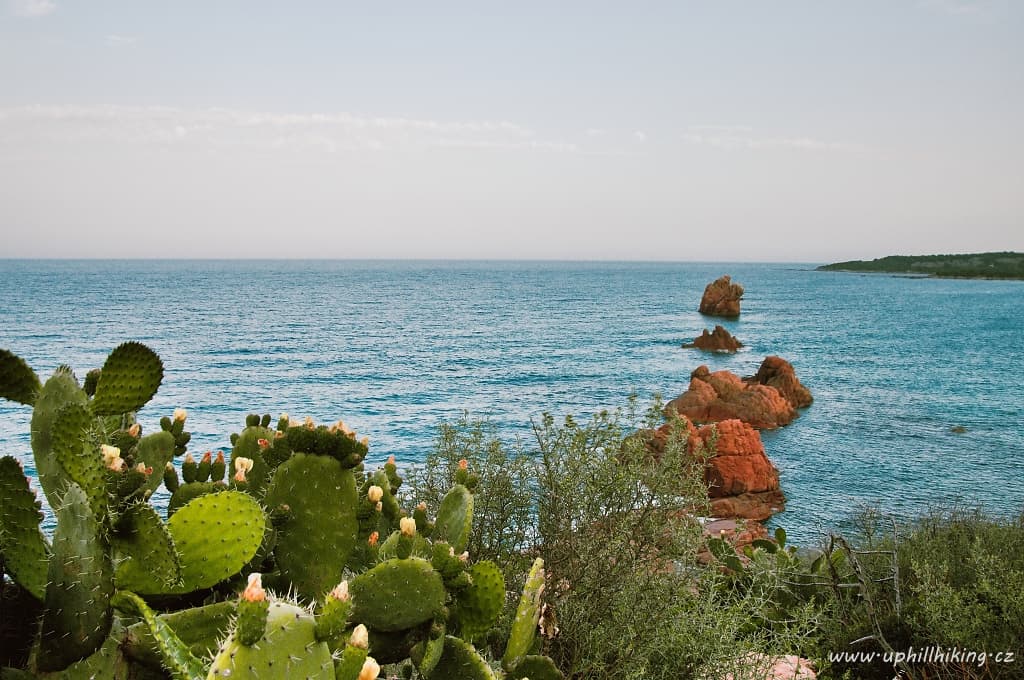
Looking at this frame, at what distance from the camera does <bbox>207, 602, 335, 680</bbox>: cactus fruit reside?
1.53m

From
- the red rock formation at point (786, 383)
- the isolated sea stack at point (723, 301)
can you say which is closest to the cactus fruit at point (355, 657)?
the red rock formation at point (786, 383)

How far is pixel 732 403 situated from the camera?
31.4m

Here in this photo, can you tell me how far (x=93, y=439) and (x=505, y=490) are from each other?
458 centimetres

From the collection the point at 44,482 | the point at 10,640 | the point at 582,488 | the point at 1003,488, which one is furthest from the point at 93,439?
the point at 1003,488

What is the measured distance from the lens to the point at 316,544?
9.00 feet

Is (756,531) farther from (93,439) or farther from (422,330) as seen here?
(422,330)

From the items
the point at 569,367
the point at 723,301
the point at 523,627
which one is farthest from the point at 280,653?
the point at 723,301

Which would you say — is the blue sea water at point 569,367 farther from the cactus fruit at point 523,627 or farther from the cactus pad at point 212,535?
the cactus pad at point 212,535

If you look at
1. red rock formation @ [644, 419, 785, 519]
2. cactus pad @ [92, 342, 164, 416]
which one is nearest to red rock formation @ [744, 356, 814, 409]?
red rock formation @ [644, 419, 785, 519]

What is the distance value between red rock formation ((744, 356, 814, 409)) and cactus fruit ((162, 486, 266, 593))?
35.2 metres

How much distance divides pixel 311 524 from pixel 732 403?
3035cm

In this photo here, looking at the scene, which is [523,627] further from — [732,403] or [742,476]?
[732,403]

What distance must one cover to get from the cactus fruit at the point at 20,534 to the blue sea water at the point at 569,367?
720 cm

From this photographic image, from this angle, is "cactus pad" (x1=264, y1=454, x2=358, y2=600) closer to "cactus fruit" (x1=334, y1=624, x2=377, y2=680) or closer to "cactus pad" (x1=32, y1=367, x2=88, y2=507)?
"cactus pad" (x1=32, y1=367, x2=88, y2=507)
